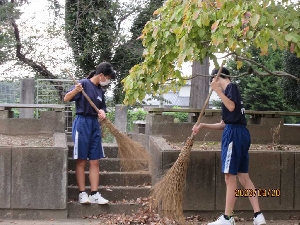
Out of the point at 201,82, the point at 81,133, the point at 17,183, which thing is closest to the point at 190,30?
the point at 81,133

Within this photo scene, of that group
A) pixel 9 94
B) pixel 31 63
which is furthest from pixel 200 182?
pixel 31 63

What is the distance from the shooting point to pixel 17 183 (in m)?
6.32

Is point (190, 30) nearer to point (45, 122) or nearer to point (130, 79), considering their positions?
point (130, 79)

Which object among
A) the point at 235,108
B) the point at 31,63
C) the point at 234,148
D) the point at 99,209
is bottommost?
the point at 99,209

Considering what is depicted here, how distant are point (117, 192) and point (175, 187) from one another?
1.39 m

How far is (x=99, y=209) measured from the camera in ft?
21.7

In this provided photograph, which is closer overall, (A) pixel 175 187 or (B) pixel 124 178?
(A) pixel 175 187

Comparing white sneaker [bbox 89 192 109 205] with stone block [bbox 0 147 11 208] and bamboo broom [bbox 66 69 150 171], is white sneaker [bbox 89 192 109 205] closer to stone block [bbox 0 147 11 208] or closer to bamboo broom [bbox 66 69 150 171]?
bamboo broom [bbox 66 69 150 171]

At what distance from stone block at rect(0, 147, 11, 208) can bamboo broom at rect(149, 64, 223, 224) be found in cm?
186

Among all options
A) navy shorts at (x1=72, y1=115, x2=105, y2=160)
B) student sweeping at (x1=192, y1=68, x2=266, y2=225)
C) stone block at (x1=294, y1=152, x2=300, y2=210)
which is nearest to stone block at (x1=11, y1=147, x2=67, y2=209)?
navy shorts at (x1=72, y1=115, x2=105, y2=160)

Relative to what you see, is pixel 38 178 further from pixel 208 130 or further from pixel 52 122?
pixel 208 130

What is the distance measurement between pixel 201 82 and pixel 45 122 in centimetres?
555

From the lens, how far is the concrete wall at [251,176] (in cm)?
650

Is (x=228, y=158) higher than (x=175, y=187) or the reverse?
higher
